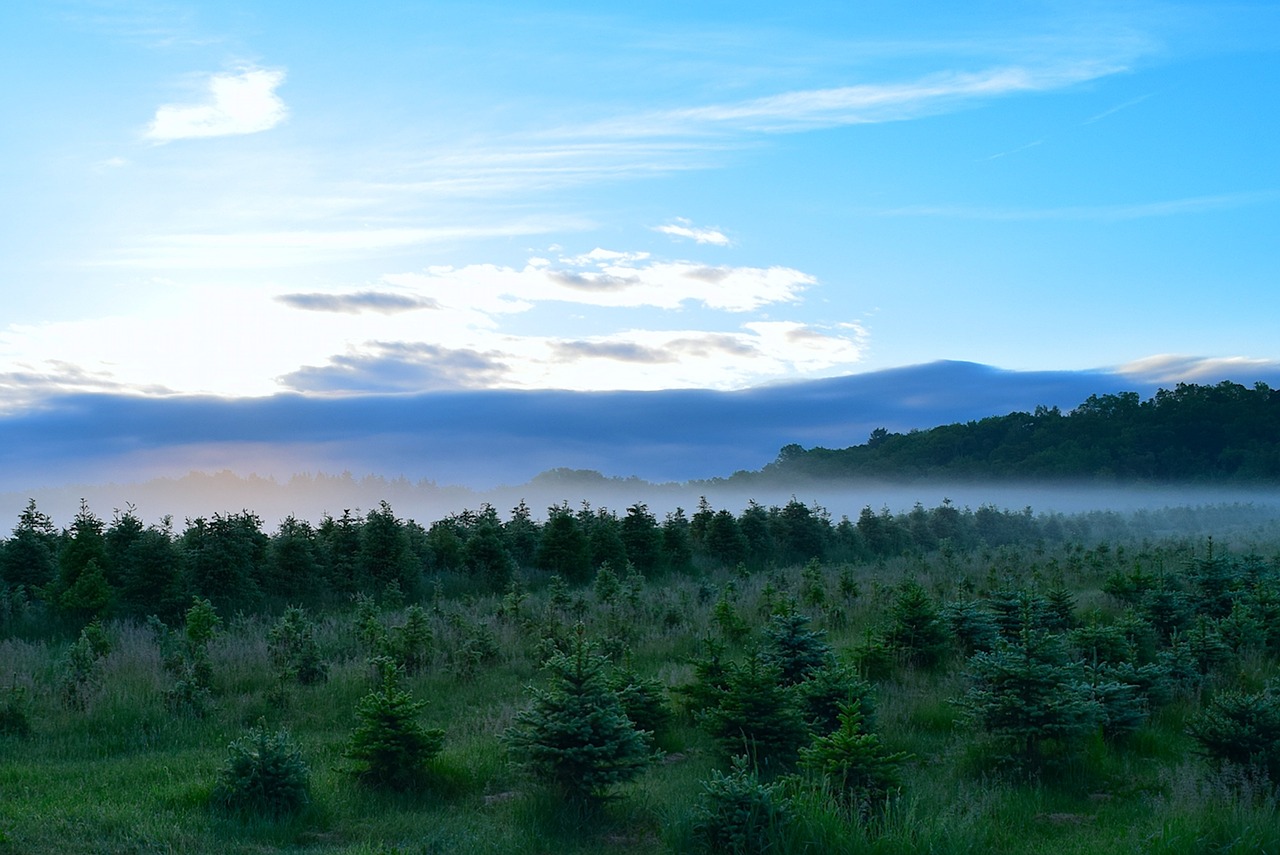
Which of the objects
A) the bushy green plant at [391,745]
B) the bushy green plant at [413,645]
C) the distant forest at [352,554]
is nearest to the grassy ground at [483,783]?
the bushy green plant at [391,745]

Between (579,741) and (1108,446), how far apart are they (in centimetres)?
8755

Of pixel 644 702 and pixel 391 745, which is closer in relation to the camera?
pixel 391 745

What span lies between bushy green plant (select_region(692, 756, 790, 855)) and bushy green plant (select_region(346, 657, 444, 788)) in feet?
8.54

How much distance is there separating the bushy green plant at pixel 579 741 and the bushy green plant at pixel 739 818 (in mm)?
955

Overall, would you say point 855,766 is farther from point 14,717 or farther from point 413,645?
point 14,717

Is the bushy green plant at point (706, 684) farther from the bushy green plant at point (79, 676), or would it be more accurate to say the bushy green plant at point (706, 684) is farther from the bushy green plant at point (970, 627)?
the bushy green plant at point (79, 676)

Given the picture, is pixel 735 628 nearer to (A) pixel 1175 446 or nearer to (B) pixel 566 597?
(B) pixel 566 597

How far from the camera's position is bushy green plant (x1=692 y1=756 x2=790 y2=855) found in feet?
21.8

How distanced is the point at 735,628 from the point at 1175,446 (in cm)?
8243

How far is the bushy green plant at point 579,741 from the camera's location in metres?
7.57

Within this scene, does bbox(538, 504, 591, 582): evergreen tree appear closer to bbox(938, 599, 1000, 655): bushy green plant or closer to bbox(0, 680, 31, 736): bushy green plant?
bbox(938, 599, 1000, 655): bushy green plant

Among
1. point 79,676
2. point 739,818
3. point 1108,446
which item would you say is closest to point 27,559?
point 79,676

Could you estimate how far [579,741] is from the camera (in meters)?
7.66

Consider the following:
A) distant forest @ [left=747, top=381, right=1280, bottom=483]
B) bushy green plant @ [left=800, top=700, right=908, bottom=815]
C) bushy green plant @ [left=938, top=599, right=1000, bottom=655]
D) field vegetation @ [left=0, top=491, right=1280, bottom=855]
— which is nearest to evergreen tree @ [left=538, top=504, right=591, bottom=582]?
field vegetation @ [left=0, top=491, right=1280, bottom=855]
